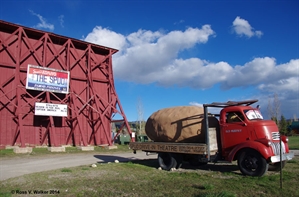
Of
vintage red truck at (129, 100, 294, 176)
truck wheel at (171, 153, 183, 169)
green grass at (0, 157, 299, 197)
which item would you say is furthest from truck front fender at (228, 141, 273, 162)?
truck wheel at (171, 153, 183, 169)

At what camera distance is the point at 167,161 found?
1142 cm

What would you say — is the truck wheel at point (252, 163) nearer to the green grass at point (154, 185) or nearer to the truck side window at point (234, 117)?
the green grass at point (154, 185)

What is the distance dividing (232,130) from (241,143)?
66 centimetres

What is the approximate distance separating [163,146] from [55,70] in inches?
659

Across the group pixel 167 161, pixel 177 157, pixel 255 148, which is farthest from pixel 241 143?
pixel 167 161

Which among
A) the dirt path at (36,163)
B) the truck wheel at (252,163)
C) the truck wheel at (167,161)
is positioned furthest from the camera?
the dirt path at (36,163)

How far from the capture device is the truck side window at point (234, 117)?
32.0ft

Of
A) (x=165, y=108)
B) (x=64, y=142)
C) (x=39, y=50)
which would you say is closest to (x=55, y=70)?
(x=39, y=50)

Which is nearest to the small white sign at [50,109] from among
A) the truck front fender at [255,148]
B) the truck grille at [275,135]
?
the truck front fender at [255,148]

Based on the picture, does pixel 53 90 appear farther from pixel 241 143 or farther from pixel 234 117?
pixel 241 143

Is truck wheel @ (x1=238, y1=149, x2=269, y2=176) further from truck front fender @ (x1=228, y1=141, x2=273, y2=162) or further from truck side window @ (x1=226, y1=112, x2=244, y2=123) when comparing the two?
truck side window @ (x1=226, y1=112, x2=244, y2=123)

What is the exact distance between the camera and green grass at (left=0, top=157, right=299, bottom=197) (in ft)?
22.2

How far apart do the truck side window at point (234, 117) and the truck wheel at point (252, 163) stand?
4.10 feet

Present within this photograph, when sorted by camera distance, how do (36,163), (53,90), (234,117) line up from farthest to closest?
(53,90)
(36,163)
(234,117)
